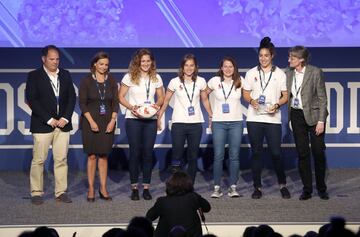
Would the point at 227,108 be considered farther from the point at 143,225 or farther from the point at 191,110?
the point at 143,225

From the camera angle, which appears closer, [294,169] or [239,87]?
[239,87]

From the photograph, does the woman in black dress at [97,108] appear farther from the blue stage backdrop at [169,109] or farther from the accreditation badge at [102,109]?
the blue stage backdrop at [169,109]

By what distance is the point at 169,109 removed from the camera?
29.7 ft

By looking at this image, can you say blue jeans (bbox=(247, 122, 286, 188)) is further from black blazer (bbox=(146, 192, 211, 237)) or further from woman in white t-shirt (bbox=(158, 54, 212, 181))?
black blazer (bbox=(146, 192, 211, 237))

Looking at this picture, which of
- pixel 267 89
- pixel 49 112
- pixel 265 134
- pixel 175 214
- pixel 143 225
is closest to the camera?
pixel 143 225

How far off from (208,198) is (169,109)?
1.88 meters

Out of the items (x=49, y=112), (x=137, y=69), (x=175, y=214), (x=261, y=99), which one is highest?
(x=137, y=69)

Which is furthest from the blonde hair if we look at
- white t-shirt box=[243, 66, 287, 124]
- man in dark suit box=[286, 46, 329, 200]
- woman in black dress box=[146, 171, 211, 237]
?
woman in black dress box=[146, 171, 211, 237]

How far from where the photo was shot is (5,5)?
347 inches

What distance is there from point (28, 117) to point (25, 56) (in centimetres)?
68

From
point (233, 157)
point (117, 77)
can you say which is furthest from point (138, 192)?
point (117, 77)

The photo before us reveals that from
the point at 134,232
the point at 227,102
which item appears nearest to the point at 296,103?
the point at 227,102

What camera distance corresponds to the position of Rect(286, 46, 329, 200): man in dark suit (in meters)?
7.20

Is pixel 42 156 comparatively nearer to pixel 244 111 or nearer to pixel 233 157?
pixel 233 157
